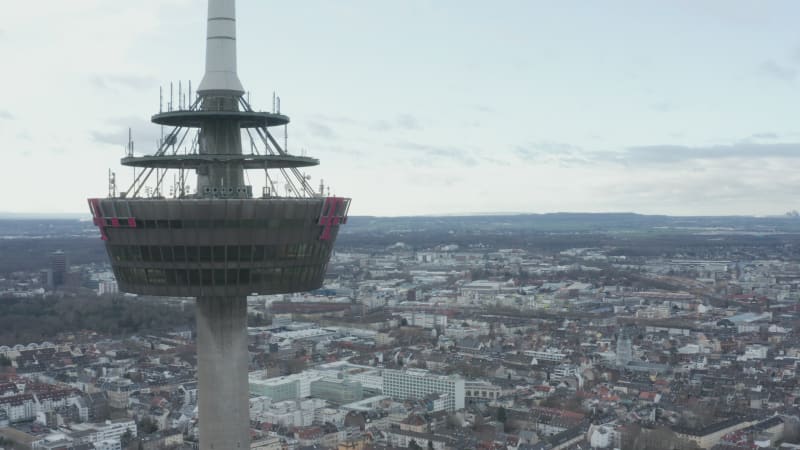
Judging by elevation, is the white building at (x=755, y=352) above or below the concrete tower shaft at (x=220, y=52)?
below

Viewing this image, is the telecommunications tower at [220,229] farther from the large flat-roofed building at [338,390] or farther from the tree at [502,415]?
the large flat-roofed building at [338,390]

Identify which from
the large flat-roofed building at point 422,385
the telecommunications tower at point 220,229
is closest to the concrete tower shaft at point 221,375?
the telecommunications tower at point 220,229

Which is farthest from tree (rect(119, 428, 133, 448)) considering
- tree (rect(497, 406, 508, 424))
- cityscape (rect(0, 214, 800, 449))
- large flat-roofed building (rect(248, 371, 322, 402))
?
tree (rect(497, 406, 508, 424))

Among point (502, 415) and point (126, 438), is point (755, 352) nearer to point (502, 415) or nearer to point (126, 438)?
point (502, 415)

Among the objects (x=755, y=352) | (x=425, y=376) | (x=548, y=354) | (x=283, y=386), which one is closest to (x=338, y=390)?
(x=283, y=386)

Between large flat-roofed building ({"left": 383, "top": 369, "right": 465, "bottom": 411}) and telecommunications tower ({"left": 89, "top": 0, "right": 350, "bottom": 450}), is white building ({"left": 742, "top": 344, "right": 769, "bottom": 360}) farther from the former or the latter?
telecommunications tower ({"left": 89, "top": 0, "right": 350, "bottom": 450})

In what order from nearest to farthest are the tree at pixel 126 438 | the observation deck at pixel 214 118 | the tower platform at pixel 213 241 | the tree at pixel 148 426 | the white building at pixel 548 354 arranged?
1. the tower platform at pixel 213 241
2. the observation deck at pixel 214 118
3. the tree at pixel 126 438
4. the tree at pixel 148 426
5. the white building at pixel 548 354
